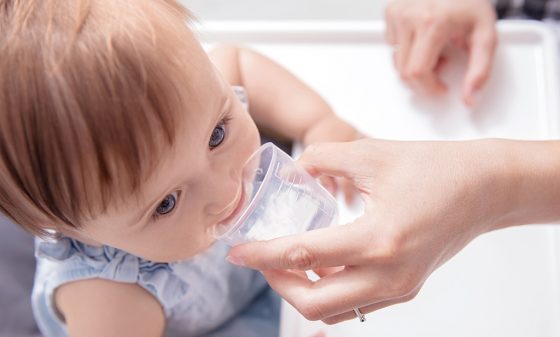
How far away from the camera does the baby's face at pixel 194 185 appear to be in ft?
1.55

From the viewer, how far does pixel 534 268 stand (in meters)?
0.66

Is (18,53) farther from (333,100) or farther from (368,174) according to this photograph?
(333,100)

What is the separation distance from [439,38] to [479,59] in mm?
53

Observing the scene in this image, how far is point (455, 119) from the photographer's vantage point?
2.51ft

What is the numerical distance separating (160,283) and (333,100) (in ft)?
1.00

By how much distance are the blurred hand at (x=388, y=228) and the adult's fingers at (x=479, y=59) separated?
218 mm

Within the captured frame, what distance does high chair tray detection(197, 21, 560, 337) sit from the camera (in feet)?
2.10

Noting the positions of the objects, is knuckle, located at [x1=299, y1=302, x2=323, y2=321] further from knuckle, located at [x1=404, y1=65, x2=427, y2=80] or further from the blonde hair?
knuckle, located at [x1=404, y1=65, x2=427, y2=80]

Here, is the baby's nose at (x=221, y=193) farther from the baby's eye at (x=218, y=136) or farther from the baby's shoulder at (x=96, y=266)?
the baby's shoulder at (x=96, y=266)

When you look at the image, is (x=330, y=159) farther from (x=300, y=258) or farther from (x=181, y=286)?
(x=181, y=286)

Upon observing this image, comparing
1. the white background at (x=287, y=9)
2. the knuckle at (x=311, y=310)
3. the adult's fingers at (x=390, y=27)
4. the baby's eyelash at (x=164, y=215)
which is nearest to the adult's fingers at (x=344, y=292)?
the knuckle at (x=311, y=310)

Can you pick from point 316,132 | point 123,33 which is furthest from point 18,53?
point 316,132

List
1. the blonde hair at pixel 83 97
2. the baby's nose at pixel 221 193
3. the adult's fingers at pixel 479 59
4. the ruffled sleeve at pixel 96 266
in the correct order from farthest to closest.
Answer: the adult's fingers at pixel 479 59
the ruffled sleeve at pixel 96 266
the baby's nose at pixel 221 193
the blonde hair at pixel 83 97

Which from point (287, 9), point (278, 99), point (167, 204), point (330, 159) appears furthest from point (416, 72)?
point (287, 9)
